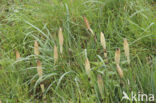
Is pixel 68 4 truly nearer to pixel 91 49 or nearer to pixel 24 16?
pixel 24 16

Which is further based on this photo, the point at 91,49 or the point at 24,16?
the point at 24,16

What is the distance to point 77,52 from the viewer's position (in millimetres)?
2127

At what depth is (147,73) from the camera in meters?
1.64

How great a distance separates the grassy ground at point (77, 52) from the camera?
1.67m

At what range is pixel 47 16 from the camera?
8.67ft

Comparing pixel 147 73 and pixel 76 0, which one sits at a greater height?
A: pixel 76 0

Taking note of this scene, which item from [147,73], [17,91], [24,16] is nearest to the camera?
[147,73]

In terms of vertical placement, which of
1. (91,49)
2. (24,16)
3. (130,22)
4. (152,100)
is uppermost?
(24,16)

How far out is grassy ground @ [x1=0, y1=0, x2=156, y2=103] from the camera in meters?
1.67

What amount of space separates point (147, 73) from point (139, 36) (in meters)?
0.64

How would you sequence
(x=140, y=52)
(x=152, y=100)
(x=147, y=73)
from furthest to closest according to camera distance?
(x=140, y=52), (x=147, y=73), (x=152, y=100)

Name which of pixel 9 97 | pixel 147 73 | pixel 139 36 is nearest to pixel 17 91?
pixel 9 97

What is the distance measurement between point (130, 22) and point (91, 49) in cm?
44

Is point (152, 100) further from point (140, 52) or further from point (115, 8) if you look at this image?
point (115, 8)
